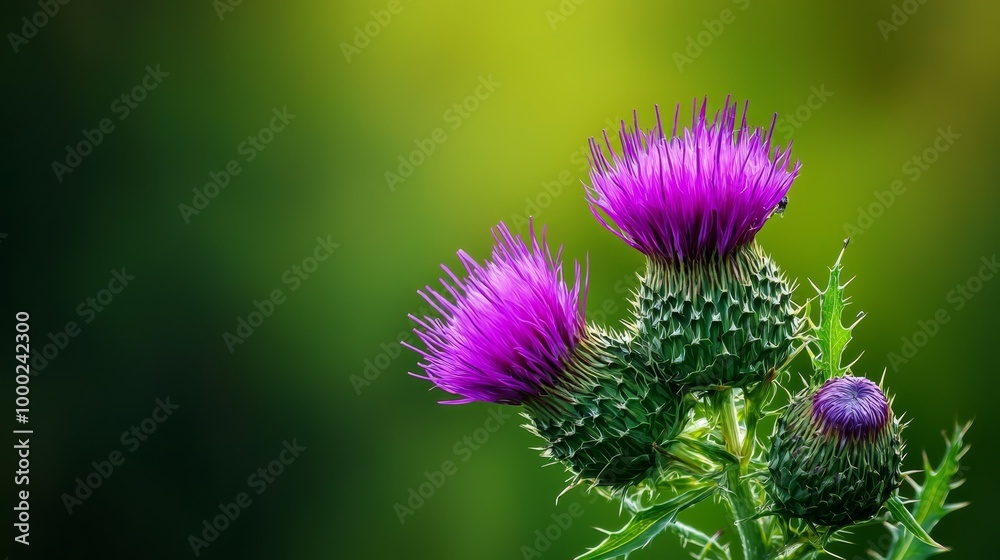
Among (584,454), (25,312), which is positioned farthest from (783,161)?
(25,312)

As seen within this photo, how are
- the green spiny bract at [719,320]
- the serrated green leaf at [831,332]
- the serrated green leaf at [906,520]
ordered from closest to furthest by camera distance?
1. the serrated green leaf at [906,520]
2. the serrated green leaf at [831,332]
3. the green spiny bract at [719,320]

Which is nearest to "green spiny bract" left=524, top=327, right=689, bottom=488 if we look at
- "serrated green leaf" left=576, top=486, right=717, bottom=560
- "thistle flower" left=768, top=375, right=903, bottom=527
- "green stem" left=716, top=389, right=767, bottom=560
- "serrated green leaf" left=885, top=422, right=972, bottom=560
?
"green stem" left=716, top=389, right=767, bottom=560

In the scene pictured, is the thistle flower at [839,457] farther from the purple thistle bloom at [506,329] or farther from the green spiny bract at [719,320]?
the purple thistle bloom at [506,329]

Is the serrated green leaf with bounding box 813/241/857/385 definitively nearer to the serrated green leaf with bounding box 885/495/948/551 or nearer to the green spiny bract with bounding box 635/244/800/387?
the green spiny bract with bounding box 635/244/800/387

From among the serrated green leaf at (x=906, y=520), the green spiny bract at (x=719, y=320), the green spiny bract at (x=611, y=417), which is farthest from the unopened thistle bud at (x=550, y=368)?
the serrated green leaf at (x=906, y=520)

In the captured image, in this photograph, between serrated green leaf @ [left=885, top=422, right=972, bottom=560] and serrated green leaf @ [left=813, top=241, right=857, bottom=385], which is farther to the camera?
serrated green leaf @ [left=885, top=422, right=972, bottom=560]

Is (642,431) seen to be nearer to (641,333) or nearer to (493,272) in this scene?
(641,333)
